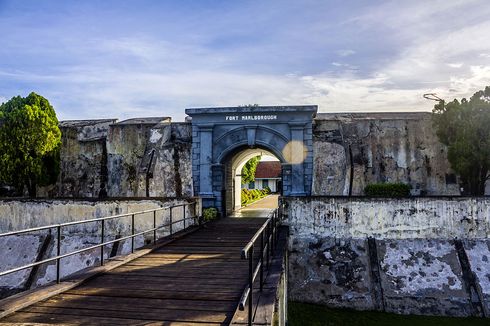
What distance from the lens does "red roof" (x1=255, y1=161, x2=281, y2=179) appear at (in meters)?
→ 46.9

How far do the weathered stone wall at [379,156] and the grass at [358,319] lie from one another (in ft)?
20.4

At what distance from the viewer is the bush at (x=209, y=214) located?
14.1 metres

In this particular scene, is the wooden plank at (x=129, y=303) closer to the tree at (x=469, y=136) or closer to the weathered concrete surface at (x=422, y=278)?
the weathered concrete surface at (x=422, y=278)

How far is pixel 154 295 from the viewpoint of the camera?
18.3 feet

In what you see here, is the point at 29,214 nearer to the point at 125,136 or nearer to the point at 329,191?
the point at 125,136

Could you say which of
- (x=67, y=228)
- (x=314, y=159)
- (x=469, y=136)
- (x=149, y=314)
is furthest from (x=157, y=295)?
(x=469, y=136)

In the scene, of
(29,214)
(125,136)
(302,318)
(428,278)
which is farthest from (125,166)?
(428,278)

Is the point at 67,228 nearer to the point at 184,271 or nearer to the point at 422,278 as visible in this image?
the point at 184,271

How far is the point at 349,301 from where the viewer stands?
1112 cm

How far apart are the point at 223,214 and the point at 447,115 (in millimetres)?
9204

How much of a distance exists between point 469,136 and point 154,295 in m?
13.2

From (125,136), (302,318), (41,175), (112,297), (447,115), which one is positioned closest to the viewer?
(112,297)

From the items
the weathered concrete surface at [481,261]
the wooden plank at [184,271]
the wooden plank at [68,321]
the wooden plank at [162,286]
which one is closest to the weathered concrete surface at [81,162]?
the wooden plank at [184,271]

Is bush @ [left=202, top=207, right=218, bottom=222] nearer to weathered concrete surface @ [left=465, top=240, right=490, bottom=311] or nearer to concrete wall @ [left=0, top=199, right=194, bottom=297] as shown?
concrete wall @ [left=0, top=199, right=194, bottom=297]
